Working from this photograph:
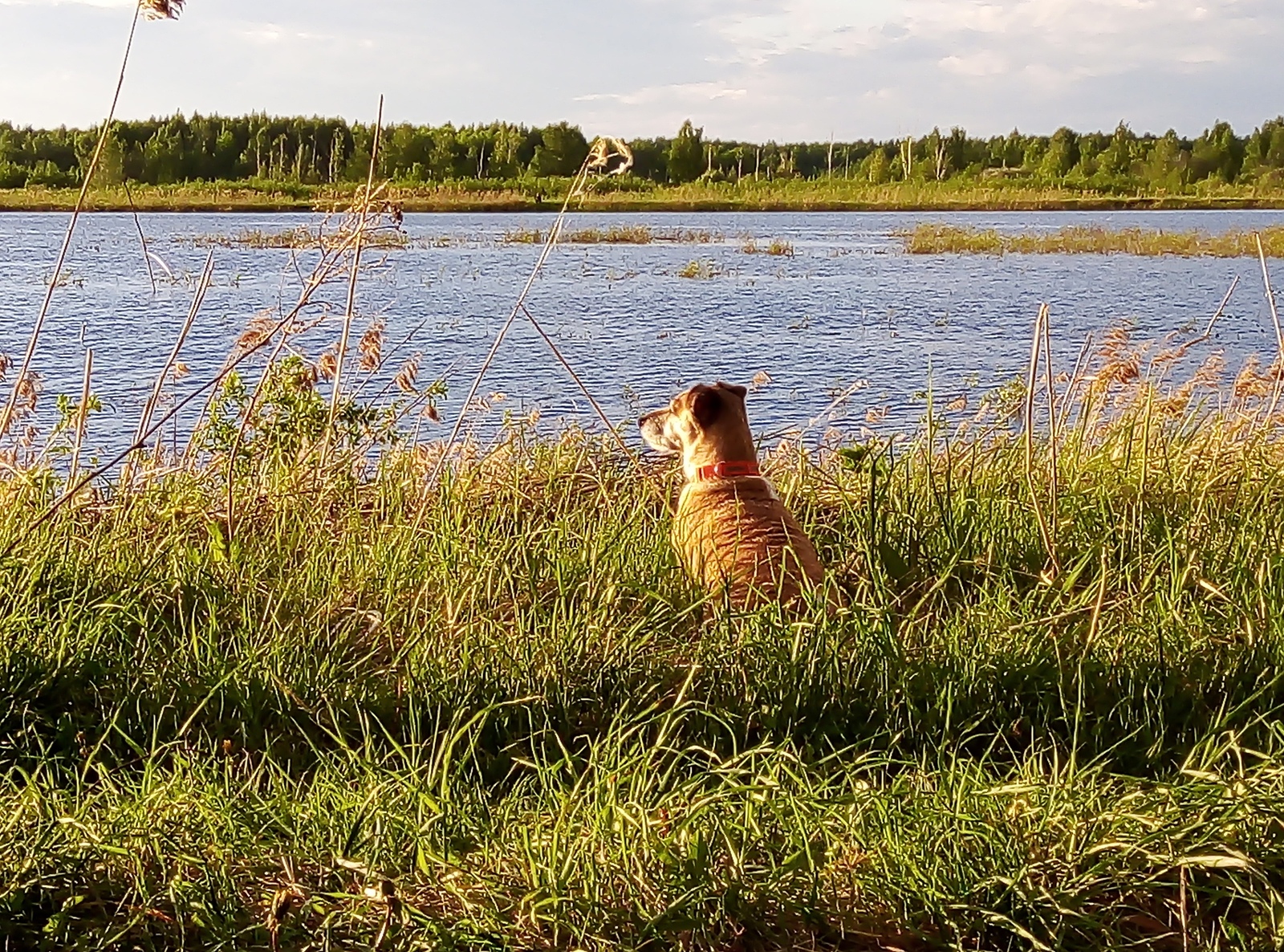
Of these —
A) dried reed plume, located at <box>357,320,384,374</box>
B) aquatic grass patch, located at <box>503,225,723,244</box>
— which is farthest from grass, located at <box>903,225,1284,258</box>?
dried reed plume, located at <box>357,320,384,374</box>

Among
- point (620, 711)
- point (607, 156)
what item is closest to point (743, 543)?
point (620, 711)

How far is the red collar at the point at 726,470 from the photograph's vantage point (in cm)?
415

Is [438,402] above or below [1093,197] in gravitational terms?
below

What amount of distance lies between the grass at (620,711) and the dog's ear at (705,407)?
357mm

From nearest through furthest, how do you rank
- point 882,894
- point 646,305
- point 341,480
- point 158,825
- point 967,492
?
point 882,894
point 158,825
point 967,492
point 341,480
point 646,305

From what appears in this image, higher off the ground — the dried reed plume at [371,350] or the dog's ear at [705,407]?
the dried reed plume at [371,350]

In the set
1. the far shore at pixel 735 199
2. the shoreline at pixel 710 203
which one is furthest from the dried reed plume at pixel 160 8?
the shoreline at pixel 710 203

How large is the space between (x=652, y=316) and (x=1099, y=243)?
1923 cm

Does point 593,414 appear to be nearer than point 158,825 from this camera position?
No

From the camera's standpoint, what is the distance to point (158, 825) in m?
2.51

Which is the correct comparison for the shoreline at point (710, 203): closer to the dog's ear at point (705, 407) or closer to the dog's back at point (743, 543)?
the dog's ear at point (705, 407)

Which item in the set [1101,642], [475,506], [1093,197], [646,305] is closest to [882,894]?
[1101,642]

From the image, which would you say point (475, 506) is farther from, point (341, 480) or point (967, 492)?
point (967, 492)

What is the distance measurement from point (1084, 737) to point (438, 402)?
5.63 meters
